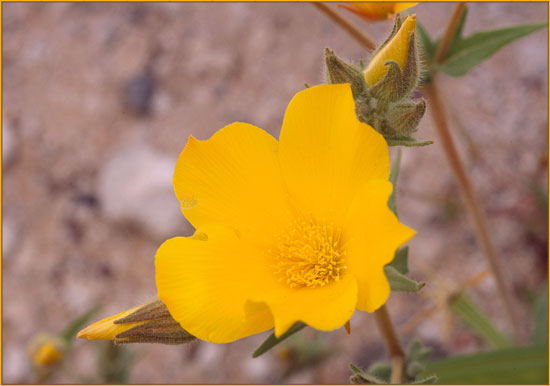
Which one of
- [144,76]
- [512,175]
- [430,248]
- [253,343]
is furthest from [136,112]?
[512,175]

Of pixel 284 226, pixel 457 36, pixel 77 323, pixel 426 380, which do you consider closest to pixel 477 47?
pixel 457 36

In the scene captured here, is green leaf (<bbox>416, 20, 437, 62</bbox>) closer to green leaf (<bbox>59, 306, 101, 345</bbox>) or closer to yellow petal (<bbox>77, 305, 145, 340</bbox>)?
yellow petal (<bbox>77, 305, 145, 340</bbox>)

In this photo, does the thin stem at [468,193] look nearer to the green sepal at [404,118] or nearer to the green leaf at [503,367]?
the green leaf at [503,367]

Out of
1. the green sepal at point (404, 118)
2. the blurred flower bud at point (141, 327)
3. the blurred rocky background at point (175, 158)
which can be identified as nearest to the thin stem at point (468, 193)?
the blurred rocky background at point (175, 158)

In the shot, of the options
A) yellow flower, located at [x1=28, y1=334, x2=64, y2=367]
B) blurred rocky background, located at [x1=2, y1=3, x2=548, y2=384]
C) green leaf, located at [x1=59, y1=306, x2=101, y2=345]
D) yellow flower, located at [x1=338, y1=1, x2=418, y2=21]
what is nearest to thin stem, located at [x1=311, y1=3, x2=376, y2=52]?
yellow flower, located at [x1=338, y1=1, x2=418, y2=21]

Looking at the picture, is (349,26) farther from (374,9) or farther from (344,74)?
(344,74)

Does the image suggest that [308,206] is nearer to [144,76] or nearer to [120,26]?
[144,76]
